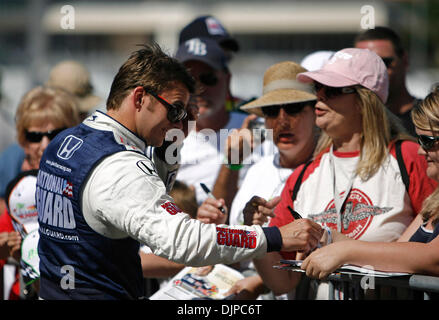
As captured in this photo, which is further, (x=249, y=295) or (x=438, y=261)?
(x=249, y=295)

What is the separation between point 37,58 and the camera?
43.7 feet

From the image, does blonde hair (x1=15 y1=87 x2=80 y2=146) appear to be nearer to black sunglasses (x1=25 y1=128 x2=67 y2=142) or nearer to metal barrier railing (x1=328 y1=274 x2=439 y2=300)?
black sunglasses (x1=25 y1=128 x2=67 y2=142)

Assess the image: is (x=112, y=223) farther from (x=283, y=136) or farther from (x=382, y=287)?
(x=283, y=136)

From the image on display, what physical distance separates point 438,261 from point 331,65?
139 cm

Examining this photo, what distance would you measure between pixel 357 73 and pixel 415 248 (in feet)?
3.86

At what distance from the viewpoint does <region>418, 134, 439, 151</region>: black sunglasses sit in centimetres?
314

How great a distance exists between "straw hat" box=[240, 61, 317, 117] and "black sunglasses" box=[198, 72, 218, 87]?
913 millimetres

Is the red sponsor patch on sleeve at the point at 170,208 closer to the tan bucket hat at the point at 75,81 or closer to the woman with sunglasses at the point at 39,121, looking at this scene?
the woman with sunglasses at the point at 39,121

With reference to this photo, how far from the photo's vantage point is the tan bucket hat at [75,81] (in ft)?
20.7

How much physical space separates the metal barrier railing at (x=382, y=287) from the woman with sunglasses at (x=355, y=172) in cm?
21

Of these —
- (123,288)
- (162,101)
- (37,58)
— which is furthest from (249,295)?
(37,58)

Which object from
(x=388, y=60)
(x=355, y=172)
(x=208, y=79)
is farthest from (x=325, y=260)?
(x=208, y=79)
